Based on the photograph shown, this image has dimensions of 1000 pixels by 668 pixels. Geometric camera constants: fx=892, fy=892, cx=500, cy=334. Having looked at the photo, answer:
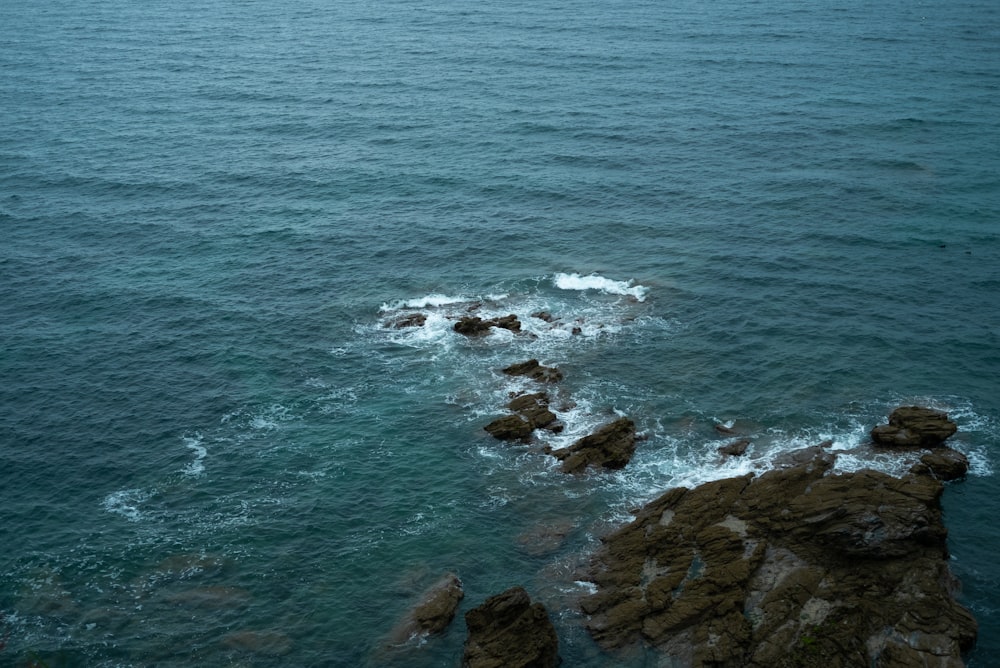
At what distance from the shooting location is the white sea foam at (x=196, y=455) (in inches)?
3066

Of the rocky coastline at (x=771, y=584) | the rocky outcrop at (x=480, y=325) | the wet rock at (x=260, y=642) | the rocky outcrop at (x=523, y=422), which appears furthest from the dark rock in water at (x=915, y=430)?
the wet rock at (x=260, y=642)

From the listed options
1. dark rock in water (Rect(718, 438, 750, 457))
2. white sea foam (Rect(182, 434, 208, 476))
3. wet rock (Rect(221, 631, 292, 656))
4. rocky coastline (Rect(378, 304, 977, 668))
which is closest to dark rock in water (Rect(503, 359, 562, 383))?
dark rock in water (Rect(718, 438, 750, 457))

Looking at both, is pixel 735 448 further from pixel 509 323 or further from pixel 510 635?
pixel 509 323

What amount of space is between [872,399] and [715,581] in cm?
3075

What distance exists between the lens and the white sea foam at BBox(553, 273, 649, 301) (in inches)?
4048

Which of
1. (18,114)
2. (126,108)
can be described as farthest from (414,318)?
(18,114)

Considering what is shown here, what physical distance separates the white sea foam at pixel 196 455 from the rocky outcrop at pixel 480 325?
1141 inches

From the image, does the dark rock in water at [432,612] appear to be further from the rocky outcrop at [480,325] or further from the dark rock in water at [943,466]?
the dark rock in water at [943,466]

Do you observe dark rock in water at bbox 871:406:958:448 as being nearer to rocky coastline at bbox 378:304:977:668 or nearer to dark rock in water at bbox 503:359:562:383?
rocky coastline at bbox 378:304:977:668

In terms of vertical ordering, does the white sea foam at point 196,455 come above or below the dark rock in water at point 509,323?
below

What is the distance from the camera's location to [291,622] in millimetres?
63250

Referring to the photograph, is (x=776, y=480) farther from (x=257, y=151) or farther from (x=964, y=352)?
(x=257, y=151)

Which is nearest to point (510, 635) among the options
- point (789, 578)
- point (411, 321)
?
point (789, 578)

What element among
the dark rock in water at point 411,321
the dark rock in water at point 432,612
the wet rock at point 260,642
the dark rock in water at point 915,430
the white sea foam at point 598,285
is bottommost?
the wet rock at point 260,642
